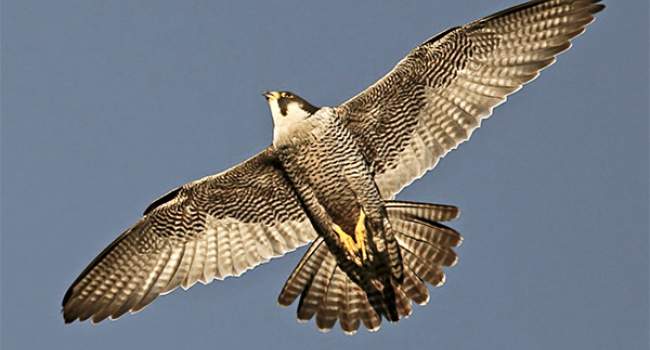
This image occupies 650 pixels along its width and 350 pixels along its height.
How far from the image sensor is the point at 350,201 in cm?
1497

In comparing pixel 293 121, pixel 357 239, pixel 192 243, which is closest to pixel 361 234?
pixel 357 239

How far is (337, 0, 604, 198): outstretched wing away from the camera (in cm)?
1475

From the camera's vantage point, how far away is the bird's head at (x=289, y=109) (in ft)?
48.2

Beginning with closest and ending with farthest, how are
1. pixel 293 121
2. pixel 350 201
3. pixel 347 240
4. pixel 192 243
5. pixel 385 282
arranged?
pixel 293 121 → pixel 350 201 → pixel 347 240 → pixel 385 282 → pixel 192 243

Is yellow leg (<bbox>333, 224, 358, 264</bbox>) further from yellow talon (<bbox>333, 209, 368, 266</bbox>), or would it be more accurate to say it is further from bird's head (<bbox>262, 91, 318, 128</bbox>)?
bird's head (<bbox>262, 91, 318, 128</bbox>)

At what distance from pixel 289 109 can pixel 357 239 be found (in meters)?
1.68

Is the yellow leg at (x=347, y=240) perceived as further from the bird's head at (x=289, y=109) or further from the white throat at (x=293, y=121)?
the bird's head at (x=289, y=109)

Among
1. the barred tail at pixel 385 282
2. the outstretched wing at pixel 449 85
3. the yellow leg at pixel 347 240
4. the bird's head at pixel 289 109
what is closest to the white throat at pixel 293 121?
the bird's head at pixel 289 109

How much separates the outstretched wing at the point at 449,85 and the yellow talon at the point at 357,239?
63 cm

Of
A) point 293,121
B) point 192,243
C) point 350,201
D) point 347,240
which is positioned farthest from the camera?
point 192,243

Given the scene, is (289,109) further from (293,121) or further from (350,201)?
(350,201)

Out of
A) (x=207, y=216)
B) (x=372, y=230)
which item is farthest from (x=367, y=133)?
(x=207, y=216)

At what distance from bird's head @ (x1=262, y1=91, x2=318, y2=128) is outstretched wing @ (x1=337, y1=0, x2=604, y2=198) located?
1.49 feet

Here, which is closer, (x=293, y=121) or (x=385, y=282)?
(x=293, y=121)
